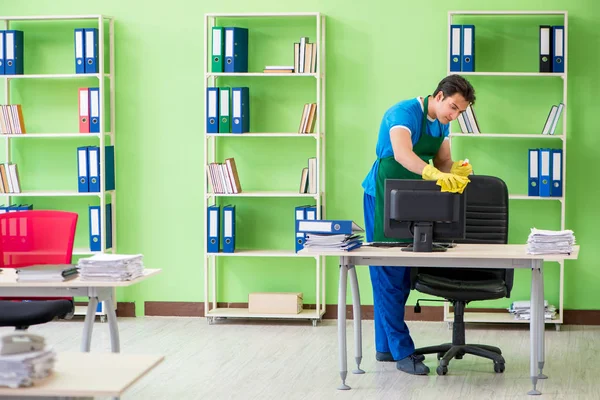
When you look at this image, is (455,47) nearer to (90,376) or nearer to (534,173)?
(534,173)

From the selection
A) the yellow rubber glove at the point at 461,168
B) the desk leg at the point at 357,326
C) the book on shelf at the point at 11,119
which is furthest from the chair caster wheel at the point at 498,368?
the book on shelf at the point at 11,119

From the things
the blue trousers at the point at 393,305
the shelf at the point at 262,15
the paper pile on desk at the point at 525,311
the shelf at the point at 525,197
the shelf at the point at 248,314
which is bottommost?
the shelf at the point at 248,314

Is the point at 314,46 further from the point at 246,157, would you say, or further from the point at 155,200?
the point at 155,200

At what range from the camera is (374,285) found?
5137 mm

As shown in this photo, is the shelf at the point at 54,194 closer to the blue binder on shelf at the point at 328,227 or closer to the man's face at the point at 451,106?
the blue binder on shelf at the point at 328,227

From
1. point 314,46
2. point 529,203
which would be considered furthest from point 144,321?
point 529,203

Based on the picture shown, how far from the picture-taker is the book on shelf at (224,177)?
642 cm

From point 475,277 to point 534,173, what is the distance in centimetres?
142

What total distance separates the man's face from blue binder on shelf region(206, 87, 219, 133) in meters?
1.92

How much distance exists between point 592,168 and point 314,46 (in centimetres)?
205

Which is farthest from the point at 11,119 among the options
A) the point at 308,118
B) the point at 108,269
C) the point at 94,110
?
the point at 108,269

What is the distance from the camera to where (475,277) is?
16.5 ft

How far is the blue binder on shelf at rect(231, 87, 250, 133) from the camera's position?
20.9 ft

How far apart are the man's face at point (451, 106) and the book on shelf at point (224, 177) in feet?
6.20
